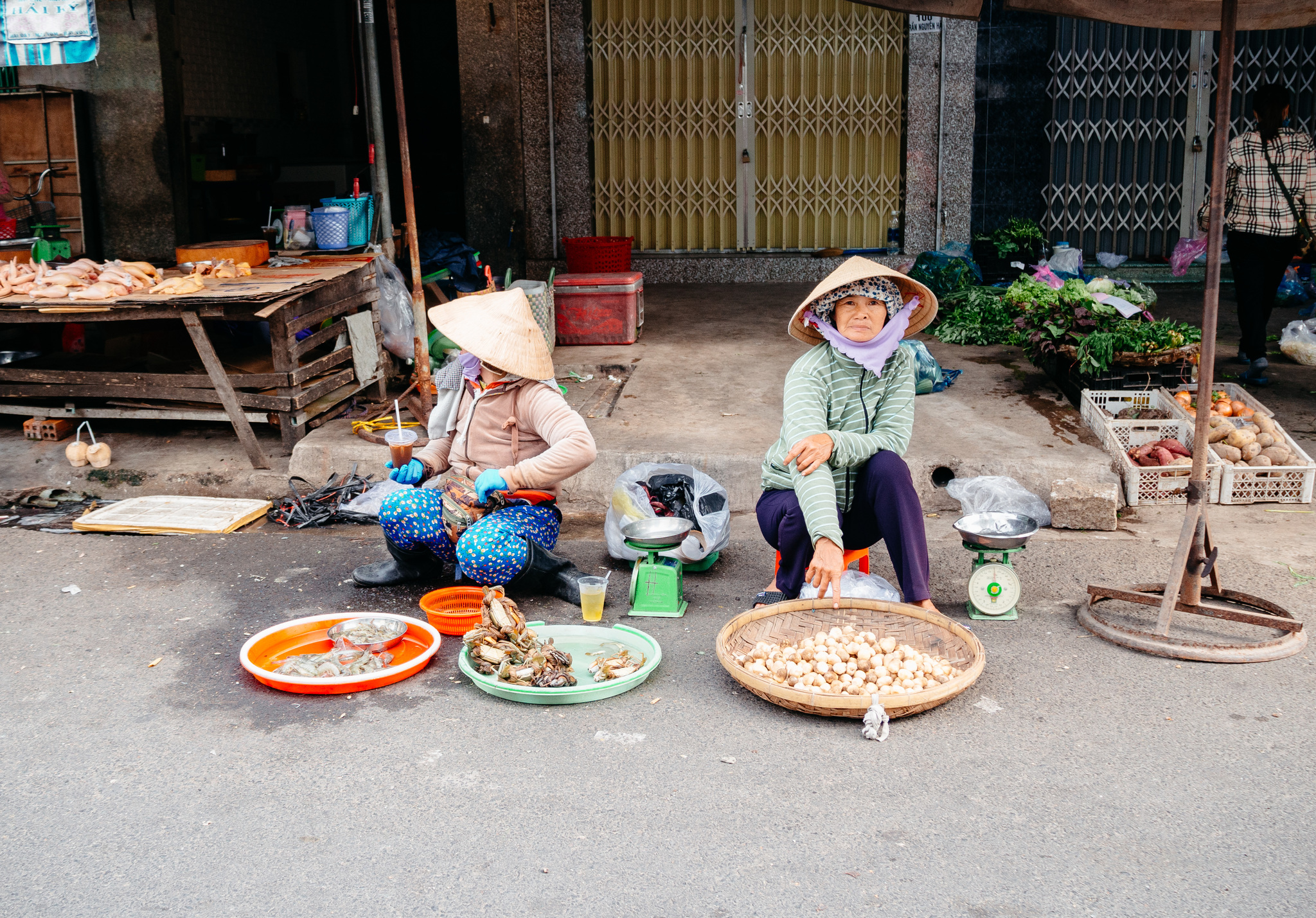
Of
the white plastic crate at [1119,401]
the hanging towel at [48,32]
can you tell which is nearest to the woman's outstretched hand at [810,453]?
the white plastic crate at [1119,401]

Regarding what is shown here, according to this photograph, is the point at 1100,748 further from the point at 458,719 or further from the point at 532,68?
the point at 532,68

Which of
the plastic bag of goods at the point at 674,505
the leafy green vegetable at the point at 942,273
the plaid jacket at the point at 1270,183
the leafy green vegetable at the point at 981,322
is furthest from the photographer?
the leafy green vegetable at the point at 942,273

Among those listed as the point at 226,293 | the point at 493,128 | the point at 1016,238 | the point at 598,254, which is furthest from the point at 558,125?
the point at 226,293

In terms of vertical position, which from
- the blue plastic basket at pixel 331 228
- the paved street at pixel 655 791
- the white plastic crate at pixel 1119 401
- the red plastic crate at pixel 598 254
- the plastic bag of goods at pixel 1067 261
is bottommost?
the paved street at pixel 655 791

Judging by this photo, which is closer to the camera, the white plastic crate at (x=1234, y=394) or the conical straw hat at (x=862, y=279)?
the conical straw hat at (x=862, y=279)

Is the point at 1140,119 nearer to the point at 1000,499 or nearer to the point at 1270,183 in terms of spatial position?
the point at 1270,183

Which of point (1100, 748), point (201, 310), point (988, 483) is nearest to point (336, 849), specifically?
point (1100, 748)

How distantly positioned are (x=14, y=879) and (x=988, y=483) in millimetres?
4047

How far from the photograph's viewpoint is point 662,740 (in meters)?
3.15

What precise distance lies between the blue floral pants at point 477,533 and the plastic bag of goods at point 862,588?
1.05 metres

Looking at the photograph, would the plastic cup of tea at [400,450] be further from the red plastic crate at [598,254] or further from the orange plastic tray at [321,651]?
the red plastic crate at [598,254]

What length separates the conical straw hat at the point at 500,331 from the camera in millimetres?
3967

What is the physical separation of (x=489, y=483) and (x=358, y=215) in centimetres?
392

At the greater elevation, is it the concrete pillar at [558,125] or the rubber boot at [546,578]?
the concrete pillar at [558,125]
